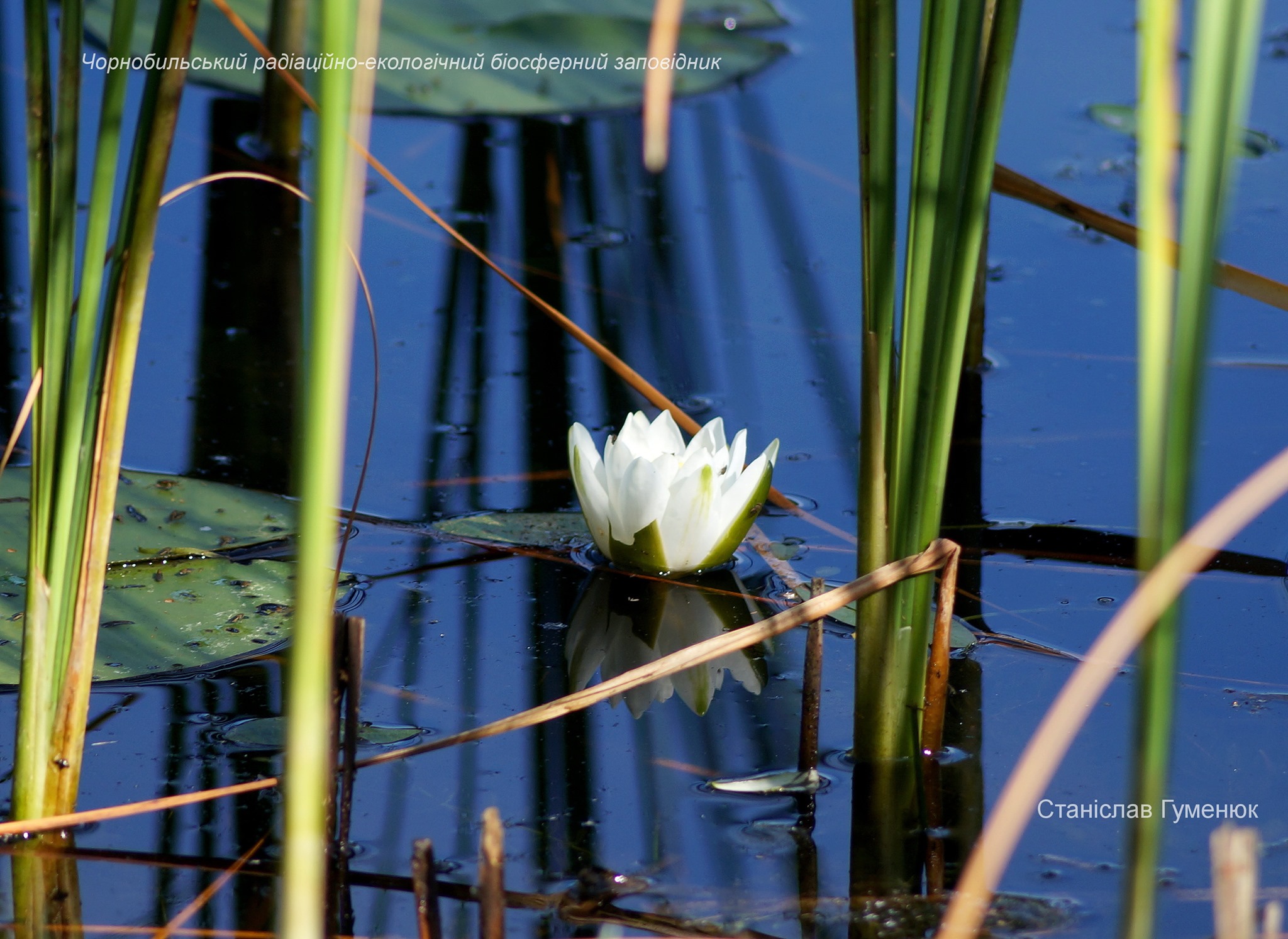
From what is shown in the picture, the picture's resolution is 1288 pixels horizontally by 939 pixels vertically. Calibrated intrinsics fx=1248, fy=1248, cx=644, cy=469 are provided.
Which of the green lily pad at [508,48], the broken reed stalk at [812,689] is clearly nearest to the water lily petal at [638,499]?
the broken reed stalk at [812,689]

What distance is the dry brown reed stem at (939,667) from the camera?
110 cm

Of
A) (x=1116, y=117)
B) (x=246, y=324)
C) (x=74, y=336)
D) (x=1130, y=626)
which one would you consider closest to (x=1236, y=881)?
(x=1130, y=626)

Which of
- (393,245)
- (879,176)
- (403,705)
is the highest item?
(393,245)

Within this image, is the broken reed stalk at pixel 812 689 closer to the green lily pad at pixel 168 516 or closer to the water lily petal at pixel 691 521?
the water lily petal at pixel 691 521

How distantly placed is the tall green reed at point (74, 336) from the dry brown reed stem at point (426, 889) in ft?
1.15

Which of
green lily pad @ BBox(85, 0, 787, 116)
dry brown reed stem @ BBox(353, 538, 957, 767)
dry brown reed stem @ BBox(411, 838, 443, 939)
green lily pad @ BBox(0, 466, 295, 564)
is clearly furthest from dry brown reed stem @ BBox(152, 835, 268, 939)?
green lily pad @ BBox(85, 0, 787, 116)

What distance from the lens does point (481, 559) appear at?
1551 mm

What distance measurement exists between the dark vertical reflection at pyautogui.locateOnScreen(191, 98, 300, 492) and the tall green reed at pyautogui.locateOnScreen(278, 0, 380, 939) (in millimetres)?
1236

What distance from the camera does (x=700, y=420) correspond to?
6.33 feet

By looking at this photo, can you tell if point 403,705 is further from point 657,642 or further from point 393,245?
point 393,245

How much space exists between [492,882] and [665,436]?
33.3 inches

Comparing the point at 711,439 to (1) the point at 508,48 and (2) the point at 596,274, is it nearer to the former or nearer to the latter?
(2) the point at 596,274

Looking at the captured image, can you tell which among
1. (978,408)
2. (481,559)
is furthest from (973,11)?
(978,408)

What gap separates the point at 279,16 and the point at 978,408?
176 centimetres
